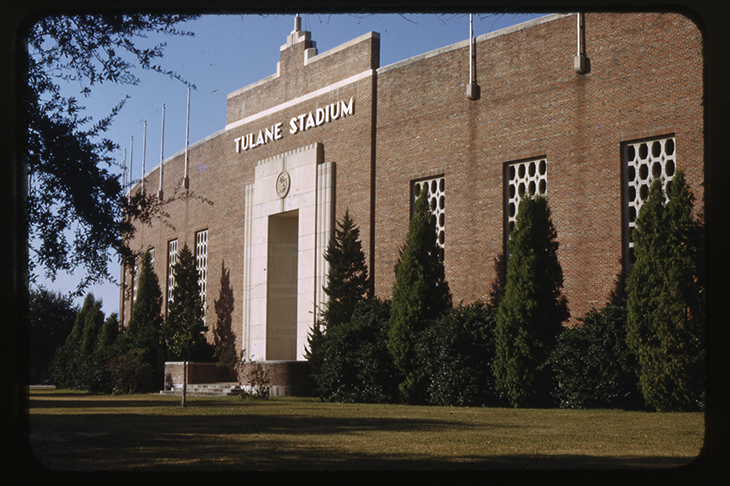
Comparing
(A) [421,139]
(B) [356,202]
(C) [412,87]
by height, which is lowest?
(B) [356,202]

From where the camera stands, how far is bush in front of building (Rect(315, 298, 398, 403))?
21188 mm

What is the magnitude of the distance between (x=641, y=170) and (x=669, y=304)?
3.99 metres

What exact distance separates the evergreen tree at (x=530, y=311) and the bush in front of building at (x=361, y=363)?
3453 mm

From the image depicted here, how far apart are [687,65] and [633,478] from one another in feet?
47.9

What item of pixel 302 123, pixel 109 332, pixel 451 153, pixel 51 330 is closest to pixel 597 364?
pixel 451 153

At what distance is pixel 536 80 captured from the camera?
21078mm

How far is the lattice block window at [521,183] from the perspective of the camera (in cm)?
2112

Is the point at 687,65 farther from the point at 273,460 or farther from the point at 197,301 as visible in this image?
the point at 197,301

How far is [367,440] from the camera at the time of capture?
34.7 feet

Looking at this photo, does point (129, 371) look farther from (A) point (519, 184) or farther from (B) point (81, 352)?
(A) point (519, 184)

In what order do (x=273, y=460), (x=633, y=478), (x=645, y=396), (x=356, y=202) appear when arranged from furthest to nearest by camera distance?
(x=356, y=202) < (x=645, y=396) < (x=273, y=460) < (x=633, y=478)

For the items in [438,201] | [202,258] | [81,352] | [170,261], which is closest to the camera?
[438,201]

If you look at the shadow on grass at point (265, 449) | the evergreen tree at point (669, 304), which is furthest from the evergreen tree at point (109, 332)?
the evergreen tree at point (669, 304)

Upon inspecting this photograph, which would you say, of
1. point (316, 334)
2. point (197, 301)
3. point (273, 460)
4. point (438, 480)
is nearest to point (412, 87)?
point (316, 334)
